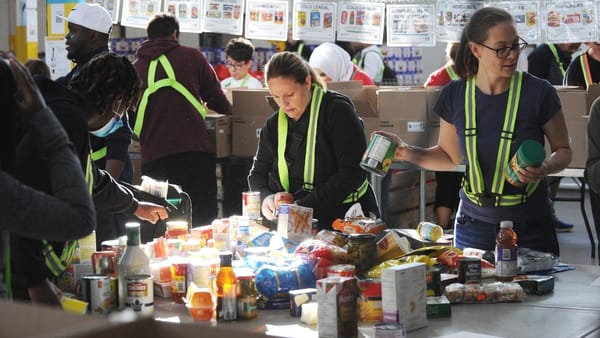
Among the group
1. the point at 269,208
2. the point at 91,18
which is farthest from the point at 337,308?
the point at 91,18

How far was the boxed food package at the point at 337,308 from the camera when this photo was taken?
282 centimetres

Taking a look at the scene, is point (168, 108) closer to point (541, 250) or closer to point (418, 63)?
point (541, 250)

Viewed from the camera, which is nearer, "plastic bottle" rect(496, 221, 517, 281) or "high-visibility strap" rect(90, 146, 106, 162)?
"plastic bottle" rect(496, 221, 517, 281)

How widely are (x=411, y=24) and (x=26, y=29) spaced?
3553 mm

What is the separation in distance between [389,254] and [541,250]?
2.41ft

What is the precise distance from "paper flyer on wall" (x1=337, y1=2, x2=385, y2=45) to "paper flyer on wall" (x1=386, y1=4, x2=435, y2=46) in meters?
0.12

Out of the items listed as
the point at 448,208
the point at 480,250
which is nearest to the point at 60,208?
the point at 480,250

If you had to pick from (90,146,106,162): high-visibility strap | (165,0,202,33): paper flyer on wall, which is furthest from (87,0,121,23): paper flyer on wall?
(90,146,106,162): high-visibility strap

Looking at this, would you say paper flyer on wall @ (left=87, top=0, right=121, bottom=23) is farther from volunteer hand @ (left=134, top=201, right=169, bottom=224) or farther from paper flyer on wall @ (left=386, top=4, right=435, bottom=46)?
volunteer hand @ (left=134, top=201, right=169, bottom=224)

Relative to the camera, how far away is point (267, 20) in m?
7.41

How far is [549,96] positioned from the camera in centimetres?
390

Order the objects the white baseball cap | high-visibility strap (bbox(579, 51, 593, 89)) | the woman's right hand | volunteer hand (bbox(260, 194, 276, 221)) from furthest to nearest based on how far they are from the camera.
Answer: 1. high-visibility strap (bbox(579, 51, 593, 89))
2. the white baseball cap
3. volunteer hand (bbox(260, 194, 276, 221))
4. the woman's right hand

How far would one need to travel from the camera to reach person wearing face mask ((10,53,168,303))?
2643 mm

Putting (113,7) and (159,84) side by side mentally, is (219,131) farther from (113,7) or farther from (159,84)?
(113,7)
